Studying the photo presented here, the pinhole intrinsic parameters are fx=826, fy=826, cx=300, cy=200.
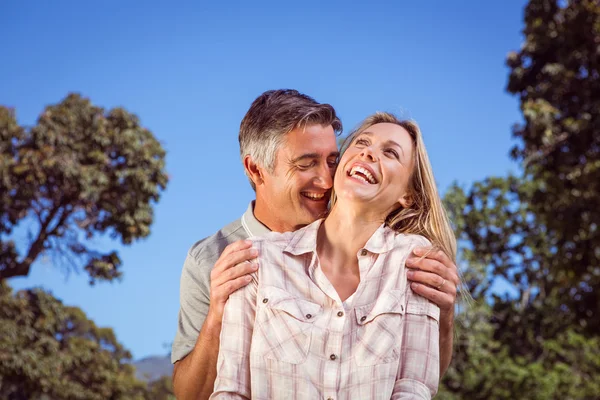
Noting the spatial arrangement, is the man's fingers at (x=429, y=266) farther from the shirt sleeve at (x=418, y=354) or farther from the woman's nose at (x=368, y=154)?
the woman's nose at (x=368, y=154)

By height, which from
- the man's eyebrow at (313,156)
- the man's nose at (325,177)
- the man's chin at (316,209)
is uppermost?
the man's eyebrow at (313,156)

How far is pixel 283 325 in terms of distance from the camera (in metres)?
2.33

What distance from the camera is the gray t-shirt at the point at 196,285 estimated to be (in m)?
3.14

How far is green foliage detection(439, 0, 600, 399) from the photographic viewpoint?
12141mm

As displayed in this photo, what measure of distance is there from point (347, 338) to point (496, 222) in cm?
1953

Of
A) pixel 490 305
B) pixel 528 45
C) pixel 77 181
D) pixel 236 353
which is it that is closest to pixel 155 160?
pixel 77 181

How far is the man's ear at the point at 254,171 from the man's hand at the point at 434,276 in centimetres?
102

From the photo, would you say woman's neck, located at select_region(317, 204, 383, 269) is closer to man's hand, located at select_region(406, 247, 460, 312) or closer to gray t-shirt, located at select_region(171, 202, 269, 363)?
man's hand, located at select_region(406, 247, 460, 312)

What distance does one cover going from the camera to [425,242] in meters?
2.60

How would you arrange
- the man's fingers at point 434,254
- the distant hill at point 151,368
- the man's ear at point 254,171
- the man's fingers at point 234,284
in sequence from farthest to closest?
the distant hill at point 151,368 → the man's ear at point 254,171 → the man's fingers at point 434,254 → the man's fingers at point 234,284

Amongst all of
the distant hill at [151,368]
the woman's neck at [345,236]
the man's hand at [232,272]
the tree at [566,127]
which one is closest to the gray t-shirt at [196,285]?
the man's hand at [232,272]

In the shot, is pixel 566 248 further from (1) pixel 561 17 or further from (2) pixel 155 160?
(2) pixel 155 160

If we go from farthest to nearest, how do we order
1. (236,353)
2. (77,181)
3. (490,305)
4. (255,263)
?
(490,305) < (77,181) < (255,263) < (236,353)

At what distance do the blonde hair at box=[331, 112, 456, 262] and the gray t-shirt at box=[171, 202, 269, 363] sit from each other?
2.60 ft
